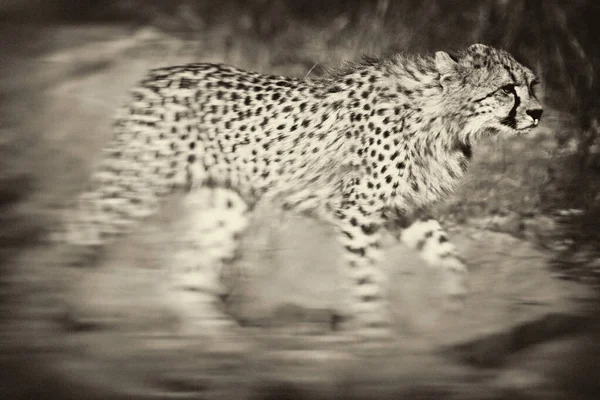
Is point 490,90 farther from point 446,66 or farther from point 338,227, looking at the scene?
point 338,227

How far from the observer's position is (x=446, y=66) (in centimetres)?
392

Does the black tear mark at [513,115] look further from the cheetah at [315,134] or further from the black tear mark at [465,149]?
the black tear mark at [465,149]

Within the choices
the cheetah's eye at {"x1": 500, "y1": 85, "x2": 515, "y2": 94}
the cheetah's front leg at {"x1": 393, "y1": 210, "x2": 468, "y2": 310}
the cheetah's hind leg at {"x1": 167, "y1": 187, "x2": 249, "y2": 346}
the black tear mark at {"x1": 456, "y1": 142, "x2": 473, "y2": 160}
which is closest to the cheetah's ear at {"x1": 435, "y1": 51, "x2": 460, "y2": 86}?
the cheetah's eye at {"x1": 500, "y1": 85, "x2": 515, "y2": 94}

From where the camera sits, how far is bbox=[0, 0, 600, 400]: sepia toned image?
3.41 meters

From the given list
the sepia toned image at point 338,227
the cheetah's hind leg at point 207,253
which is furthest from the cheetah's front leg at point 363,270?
the cheetah's hind leg at point 207,253

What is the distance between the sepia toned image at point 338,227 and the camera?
3.41 meters

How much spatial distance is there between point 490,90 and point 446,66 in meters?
0.21

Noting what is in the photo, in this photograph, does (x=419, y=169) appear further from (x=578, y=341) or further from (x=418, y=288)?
(x=578, y=341)

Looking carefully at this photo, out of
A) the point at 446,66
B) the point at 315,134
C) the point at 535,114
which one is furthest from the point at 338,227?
the point at 535,114

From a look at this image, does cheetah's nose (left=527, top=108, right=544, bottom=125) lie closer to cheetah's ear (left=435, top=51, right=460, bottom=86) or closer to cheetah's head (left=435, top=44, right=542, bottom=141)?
cheetah's head (left=435, top=44, right=542, bottom=141)

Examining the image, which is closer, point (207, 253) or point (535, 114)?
point (535, 114)

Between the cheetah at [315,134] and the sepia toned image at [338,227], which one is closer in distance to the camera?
the sepia toned image at [338,227]

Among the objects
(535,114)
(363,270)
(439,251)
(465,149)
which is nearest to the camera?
(363,270)

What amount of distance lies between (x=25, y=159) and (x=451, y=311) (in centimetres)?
276
